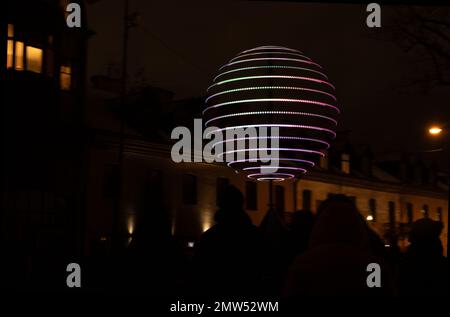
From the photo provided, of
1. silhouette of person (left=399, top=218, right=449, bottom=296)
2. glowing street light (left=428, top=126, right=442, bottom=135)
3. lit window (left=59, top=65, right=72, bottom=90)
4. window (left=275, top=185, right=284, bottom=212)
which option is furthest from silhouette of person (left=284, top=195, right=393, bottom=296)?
window (left=275, top=185, right=284, bottom=212)

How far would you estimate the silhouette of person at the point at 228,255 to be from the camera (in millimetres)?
5797

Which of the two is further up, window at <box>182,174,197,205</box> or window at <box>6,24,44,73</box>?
window at <box>6,24,44,73</box>

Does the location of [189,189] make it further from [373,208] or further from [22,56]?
[373,208]

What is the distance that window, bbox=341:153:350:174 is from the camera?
44881mm

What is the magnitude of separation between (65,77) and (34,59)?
7.13ft

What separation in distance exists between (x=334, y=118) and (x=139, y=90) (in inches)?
943

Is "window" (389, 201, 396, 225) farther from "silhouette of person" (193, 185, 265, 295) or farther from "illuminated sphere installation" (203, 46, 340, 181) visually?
"silhouette of person" (193, 185, 265, 295)

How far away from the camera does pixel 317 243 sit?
4215mm

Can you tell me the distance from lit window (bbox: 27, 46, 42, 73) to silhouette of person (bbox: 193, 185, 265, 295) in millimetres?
23989

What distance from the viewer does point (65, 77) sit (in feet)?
99.7

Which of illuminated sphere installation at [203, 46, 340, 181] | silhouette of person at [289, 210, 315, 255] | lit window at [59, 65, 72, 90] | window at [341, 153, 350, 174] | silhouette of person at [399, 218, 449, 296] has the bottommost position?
silhouette of person at [399, 218, 449, 296]

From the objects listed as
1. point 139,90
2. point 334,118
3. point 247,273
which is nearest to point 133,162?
point 139,90

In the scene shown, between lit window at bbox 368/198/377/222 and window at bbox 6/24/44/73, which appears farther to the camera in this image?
lit window at bbox 368/198/377/222
